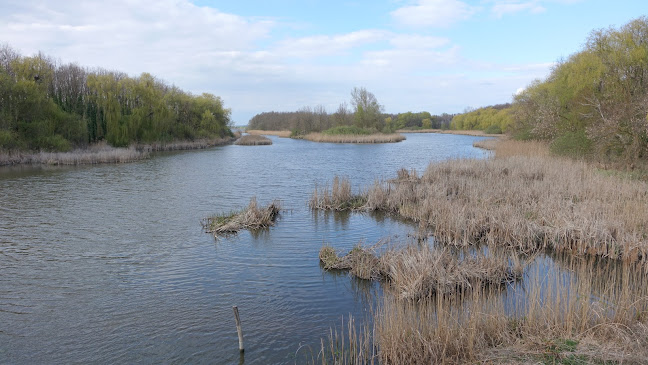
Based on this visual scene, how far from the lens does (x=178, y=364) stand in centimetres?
528

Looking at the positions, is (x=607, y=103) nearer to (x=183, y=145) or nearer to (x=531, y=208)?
(x=531, y=208)

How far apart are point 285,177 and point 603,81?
642 inches

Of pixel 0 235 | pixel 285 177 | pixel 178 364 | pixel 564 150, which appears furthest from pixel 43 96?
pixel 564 150

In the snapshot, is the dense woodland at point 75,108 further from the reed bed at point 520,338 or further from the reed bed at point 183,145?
the reed bed at point 520,338

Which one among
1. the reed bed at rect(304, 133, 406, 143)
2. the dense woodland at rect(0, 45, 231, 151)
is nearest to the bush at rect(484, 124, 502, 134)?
the reed bed at rect(304, 133, 406, 143)

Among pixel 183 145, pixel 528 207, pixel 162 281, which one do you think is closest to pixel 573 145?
pixel 528 207

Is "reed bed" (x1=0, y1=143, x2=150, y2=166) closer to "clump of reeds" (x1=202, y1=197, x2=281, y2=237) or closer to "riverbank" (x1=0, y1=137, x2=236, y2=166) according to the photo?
"riverbank" (x1=0, y1=137, x2=236, y2=166)

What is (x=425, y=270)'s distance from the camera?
277 inches

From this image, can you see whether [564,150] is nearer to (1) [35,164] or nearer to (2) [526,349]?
(2) [526,349]

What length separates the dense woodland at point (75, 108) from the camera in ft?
89.2

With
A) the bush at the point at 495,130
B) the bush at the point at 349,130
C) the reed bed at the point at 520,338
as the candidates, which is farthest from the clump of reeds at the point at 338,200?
the bush at the point at 495,130

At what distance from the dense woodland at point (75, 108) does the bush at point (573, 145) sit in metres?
31.2

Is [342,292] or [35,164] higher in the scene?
[35,164]

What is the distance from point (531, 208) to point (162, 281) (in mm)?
9112
